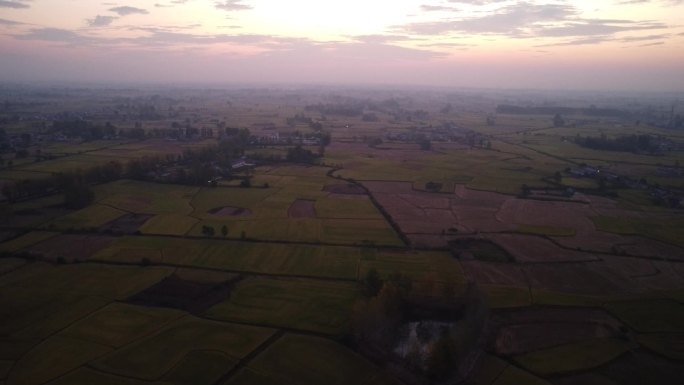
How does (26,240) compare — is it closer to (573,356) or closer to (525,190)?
(573,356)

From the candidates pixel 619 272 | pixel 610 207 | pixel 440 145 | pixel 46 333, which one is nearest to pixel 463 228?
pixel 619 272

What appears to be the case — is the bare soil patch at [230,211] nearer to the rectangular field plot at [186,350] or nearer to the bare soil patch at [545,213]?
the rectangular field plot at [186,350]

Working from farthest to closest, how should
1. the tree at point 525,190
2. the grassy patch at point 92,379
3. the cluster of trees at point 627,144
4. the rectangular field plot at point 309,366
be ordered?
the cluster of trees at point 627,144 < the tree at point 525,190 < the rectangular field plot at point 309,366 < the grassy patch at point 92,379

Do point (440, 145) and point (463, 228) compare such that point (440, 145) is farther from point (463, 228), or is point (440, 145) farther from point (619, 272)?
point (619, 272)

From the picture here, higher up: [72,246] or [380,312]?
[380,312]

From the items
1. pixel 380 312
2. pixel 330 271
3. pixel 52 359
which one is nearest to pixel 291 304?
pixel 330 271

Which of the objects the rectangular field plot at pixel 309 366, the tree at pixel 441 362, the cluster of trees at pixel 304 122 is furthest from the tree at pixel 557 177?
the cluster of trees at pixel 304 122

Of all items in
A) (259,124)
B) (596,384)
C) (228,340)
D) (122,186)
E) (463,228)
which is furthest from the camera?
(259,124)
